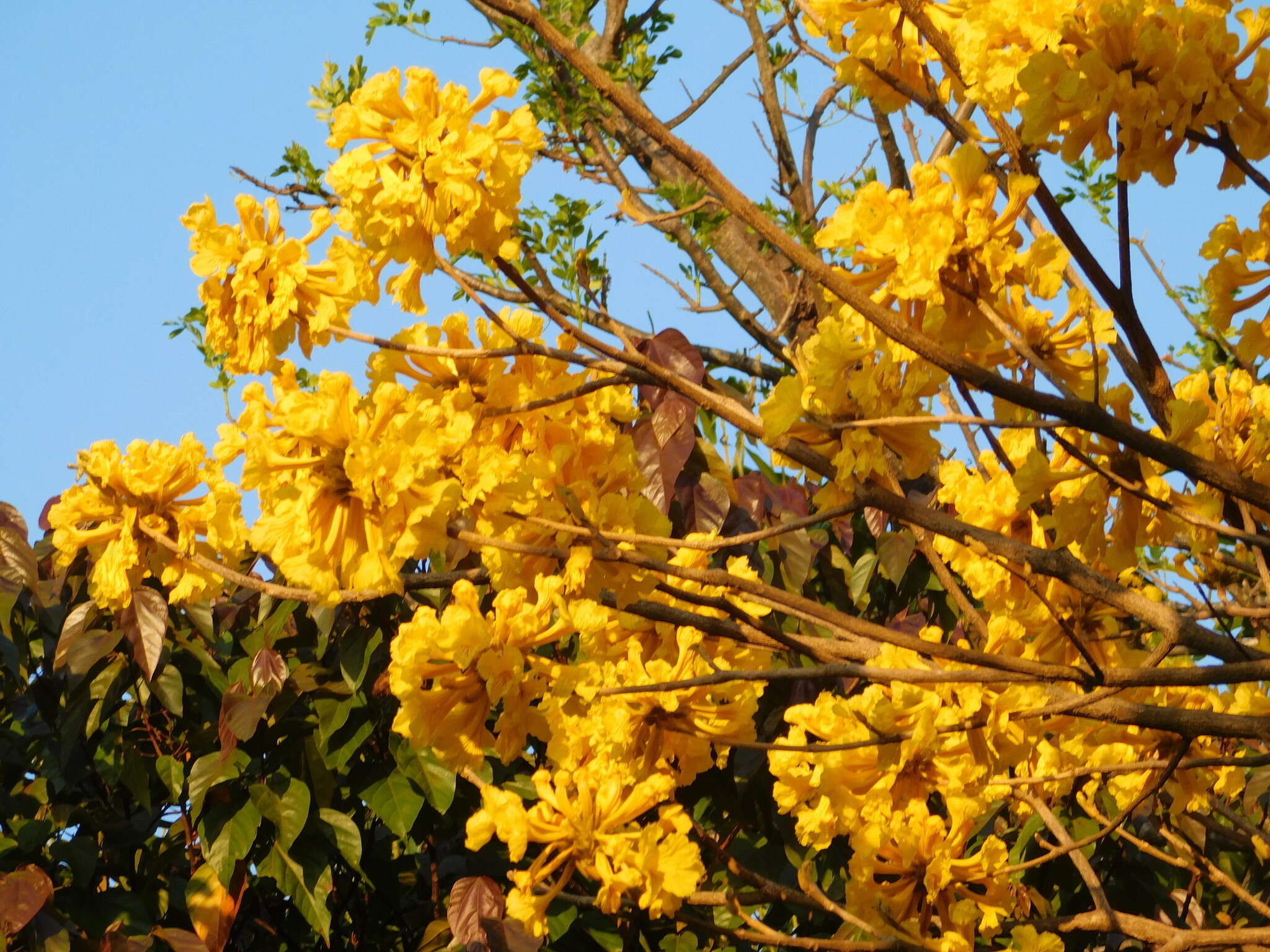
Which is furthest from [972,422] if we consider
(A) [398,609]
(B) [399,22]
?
(B) [399,22]

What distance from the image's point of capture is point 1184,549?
240 centimetres

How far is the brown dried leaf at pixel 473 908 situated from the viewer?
2.63m

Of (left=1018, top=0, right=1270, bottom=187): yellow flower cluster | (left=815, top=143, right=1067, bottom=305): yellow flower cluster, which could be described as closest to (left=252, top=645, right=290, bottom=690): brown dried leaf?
(left=815, top=143, right=1067, bottom=305): yellow flower cluster

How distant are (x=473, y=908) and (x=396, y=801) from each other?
335 millimetres

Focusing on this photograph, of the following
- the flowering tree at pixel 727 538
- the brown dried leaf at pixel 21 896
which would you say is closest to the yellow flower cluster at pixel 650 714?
the flowering tree at pixel 727 538

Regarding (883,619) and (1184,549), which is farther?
(883,619)

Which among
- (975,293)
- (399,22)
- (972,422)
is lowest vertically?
(972,422)

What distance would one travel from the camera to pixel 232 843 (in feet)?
9.34

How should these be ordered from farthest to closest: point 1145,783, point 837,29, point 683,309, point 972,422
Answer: point 683,309, point 1145,783, point 837,29, point 972,422

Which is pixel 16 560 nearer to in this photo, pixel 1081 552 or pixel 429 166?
pixel 429 166

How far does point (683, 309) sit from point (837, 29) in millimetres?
1708

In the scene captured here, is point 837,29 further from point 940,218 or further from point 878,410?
point 878,410

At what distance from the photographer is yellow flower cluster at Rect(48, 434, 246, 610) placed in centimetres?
209

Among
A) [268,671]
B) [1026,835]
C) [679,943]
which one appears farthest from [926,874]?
[268,671]
